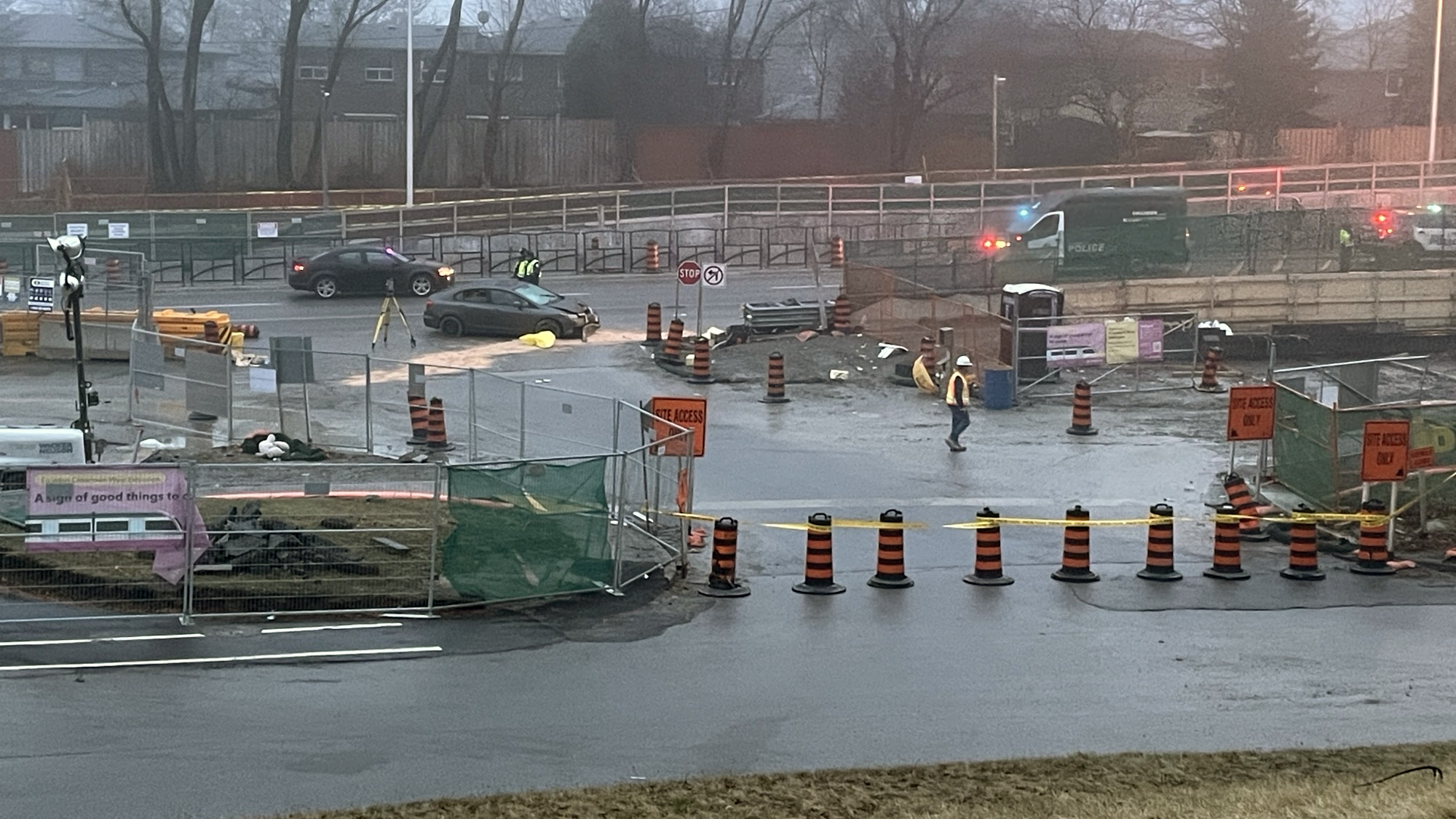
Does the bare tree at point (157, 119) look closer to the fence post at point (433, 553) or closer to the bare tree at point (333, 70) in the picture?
the bare tree at point (333, 70)

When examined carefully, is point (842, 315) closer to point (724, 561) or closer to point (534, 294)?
point (534, 294)

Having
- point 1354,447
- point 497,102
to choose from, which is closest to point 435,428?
point 1354,447

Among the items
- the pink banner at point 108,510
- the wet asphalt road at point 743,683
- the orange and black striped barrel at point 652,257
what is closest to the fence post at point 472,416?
the wet asphalt road at point 743,683

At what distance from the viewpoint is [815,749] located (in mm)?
12188

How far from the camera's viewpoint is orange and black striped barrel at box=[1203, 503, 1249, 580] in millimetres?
18766

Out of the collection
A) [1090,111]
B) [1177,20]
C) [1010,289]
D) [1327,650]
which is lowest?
[1327,650]

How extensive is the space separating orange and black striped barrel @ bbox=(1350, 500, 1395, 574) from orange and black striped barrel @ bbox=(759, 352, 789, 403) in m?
13.5

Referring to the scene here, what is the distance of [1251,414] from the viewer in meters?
21.7

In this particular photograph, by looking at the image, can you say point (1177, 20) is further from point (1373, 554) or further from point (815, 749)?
point (815, 749)

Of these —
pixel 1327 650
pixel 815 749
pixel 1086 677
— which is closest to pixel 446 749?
pixel 815 749

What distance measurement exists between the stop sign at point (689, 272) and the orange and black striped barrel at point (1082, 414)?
10.4 meters

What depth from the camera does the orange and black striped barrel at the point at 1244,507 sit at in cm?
2052

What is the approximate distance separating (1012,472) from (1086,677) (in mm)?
10398

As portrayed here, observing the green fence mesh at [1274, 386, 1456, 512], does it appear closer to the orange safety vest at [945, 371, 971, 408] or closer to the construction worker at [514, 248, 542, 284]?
the orange safety vest at [945, 371, 971, 408]
